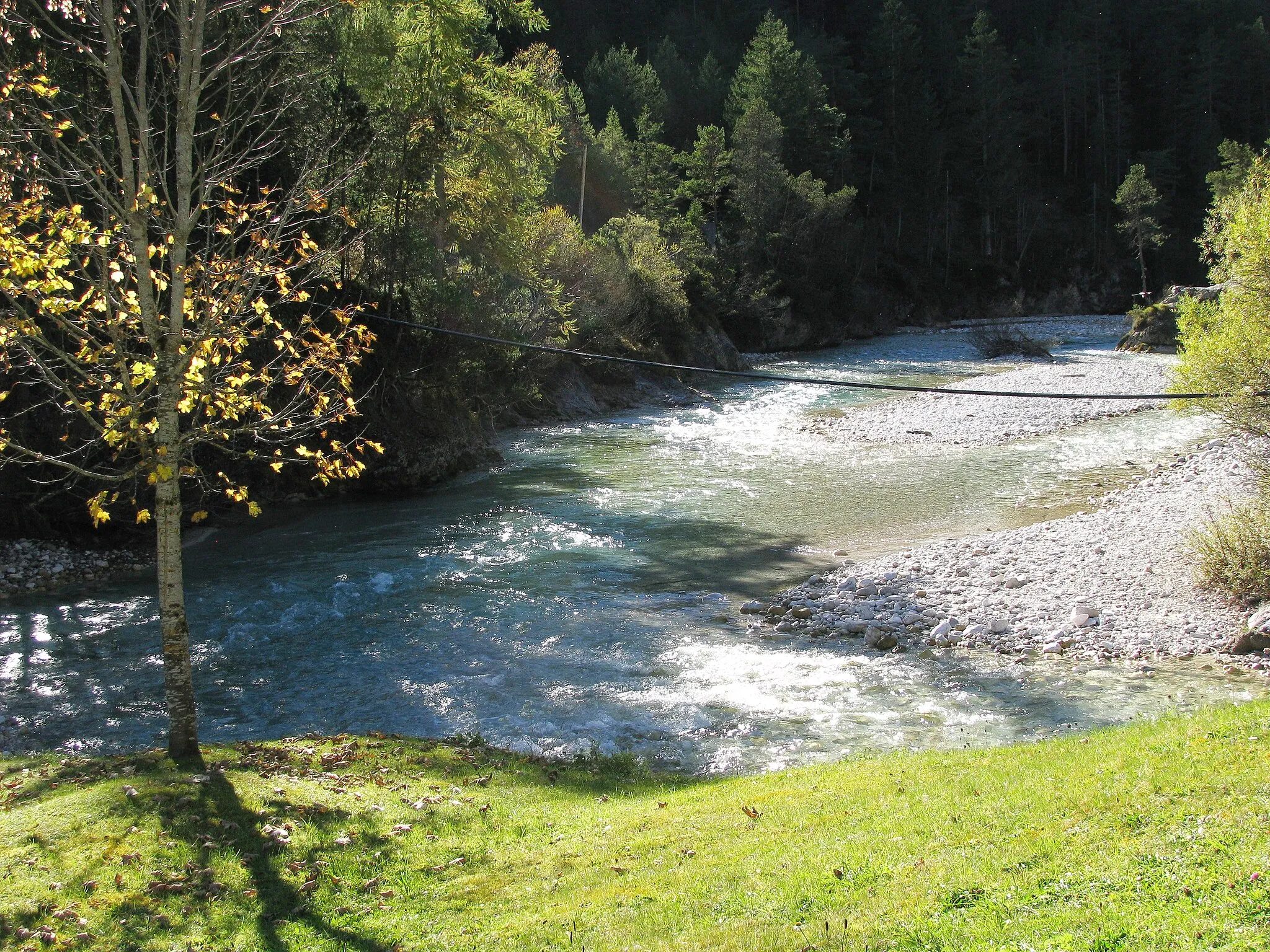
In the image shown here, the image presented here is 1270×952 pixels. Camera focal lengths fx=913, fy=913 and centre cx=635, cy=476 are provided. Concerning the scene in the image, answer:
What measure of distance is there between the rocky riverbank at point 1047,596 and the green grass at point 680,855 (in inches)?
156

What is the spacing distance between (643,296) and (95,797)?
39593 millimetres

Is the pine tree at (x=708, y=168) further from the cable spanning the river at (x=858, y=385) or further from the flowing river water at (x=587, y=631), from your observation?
the cable spanning the river at (x=858, y=385)

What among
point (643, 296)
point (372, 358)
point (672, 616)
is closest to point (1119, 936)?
point (672, 616)

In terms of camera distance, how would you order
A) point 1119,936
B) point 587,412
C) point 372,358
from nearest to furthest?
point 1119,936 < point 372,358 < point 587,412

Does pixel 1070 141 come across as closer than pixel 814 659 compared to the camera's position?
No

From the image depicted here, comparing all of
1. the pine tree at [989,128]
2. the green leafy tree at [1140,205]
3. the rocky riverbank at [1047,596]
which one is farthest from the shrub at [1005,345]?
the pine tree at [989,128]

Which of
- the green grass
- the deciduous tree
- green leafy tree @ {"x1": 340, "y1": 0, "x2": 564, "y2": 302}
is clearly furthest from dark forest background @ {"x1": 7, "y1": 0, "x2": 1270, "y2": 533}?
the green grass

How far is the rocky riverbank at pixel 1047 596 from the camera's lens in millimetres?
12984

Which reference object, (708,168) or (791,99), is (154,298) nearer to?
(708,168)

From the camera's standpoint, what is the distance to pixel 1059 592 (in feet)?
48.4

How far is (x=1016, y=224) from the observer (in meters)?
90.7

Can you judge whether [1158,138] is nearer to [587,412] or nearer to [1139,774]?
[587,412]

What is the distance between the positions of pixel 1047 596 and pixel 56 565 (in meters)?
18.2

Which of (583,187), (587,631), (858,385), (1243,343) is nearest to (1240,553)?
(1243,343)
